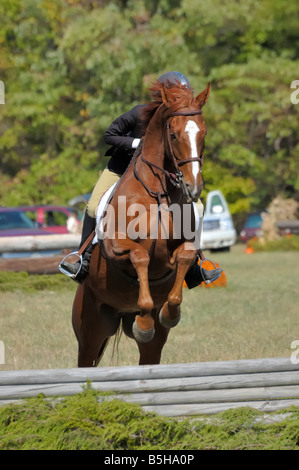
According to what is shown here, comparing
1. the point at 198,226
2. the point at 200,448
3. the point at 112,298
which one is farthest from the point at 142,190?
the point at 200,448

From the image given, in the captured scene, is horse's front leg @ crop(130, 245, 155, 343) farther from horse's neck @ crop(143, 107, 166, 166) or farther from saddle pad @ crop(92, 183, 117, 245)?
horse's neck @ crop(143, 107, 166, 166)

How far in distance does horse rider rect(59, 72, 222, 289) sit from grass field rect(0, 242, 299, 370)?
4.70 ft

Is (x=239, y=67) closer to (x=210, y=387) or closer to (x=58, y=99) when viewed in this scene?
(x=58, y=99)

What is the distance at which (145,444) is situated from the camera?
4715 mm

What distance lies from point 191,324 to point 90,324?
178 inches

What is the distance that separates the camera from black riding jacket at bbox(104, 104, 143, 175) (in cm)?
635

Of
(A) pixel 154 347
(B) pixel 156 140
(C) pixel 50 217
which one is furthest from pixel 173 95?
(C) pixel 50 217

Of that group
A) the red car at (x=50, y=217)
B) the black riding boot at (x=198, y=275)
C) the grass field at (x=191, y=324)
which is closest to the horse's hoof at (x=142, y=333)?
the black riding boot at (x=198, y=275)

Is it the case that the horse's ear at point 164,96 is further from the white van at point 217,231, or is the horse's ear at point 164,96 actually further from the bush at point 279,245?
the bush at point 279,245

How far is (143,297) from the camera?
5.52 m

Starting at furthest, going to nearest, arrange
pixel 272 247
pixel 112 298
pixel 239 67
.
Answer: pixel 239 67, pixel 272 247, pixel 112 298

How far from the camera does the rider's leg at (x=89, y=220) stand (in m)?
6.50

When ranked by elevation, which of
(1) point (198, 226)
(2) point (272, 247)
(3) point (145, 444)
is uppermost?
(1) point (198, 226)

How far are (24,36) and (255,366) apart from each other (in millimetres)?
35275
